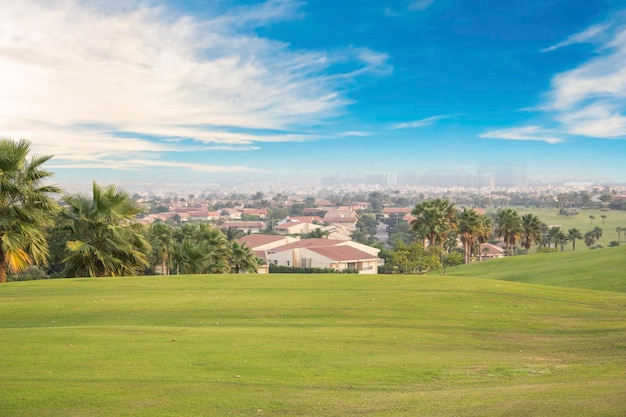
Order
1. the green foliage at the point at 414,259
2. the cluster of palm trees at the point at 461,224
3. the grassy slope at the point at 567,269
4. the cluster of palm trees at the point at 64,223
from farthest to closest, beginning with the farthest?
the cluster of palm trees at the point at 461,224 < the green foliage at the point at 414,259 < the grassy slope at the point at 567,269 < the cluster of palm trees at the point at 64,223

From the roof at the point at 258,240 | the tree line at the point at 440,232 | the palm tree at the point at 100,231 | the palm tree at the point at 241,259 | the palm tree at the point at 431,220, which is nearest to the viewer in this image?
the palm tree at the point at 100,231

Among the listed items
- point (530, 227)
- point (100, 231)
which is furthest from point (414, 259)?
point (100, 231)

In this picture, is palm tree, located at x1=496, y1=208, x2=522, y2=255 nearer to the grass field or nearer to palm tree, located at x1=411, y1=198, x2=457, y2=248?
palm tree, located at x1=411, y1=198, x2=457, y2=248

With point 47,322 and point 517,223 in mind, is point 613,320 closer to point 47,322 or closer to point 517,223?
point 47,322

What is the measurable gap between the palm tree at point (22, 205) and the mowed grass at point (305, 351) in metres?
3.10

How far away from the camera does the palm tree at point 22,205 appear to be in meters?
22.9

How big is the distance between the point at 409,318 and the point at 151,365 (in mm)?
8488

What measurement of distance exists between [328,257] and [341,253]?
386 centimetres

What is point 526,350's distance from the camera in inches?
508

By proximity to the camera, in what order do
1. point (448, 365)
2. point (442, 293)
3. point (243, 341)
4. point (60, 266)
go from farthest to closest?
1. point (60, 266)
2. point (442, 293)
3. point (243, 341)
4. point (448, 365)

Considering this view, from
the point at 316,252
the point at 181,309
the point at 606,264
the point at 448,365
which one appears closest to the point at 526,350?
the point at 448,365

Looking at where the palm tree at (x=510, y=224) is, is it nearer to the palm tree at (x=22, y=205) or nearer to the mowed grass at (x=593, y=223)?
the mowed grass at (x=593, y=223)

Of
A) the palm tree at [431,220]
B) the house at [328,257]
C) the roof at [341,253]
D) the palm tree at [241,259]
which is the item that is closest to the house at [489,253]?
the house at [328,257]

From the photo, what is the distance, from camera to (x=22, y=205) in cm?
2380
